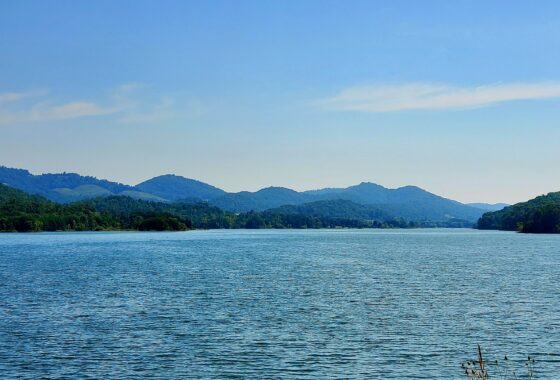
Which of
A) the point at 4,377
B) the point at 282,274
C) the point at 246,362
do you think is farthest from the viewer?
the point at 282,274

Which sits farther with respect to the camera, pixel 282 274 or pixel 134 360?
pixel 282 274

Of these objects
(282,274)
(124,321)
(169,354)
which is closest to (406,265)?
(282,274)

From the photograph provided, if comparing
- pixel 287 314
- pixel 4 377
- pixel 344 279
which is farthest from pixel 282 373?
pixel 344 279

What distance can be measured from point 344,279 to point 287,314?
117ft

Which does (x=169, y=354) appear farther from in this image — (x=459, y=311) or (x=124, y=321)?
(x=459, y=311)

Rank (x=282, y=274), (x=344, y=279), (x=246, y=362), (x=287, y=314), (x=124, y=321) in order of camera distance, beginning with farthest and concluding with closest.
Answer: (x=282, y=274) < (x=344, y=279) < (x=287, y=314) < (x=124, y=321) < (x=246, y=362)

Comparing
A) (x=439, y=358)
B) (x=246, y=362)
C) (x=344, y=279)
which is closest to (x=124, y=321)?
(x=246, y=362)

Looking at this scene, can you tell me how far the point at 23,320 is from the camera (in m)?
57.8

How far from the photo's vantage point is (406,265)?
128 metres

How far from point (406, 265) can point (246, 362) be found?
3491 inches

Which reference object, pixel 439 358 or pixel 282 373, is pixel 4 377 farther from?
pixel 439 358

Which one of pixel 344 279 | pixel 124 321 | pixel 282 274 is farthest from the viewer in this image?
pixel 282 274

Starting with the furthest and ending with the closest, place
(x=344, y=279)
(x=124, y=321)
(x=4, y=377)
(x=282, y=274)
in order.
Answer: (x=282, y=274), (x=344, y=279), (x=124, y=321), (x=4, y=377)

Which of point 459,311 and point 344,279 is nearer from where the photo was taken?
point 459,311
